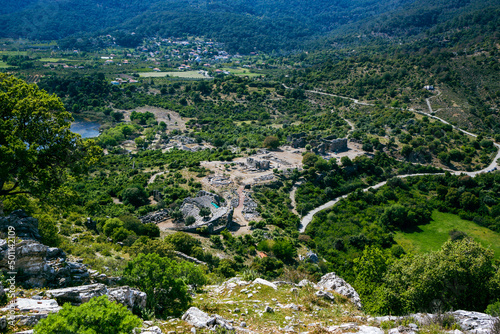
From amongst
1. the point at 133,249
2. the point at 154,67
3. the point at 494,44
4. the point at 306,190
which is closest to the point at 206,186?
the point at 306,190

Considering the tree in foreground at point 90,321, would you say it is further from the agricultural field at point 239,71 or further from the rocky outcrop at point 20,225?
the agricultural field at point 239,71

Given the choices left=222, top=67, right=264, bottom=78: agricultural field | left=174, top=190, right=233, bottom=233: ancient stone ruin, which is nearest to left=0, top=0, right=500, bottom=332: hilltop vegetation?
left=174, top=190, right=233, bottom=233: ancient stone ruin

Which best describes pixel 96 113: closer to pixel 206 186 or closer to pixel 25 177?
pixel 206 186

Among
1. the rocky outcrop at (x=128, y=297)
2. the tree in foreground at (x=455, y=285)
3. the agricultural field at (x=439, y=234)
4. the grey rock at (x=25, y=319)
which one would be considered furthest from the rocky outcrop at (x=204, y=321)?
the agricultural field at (x=439, y=234)

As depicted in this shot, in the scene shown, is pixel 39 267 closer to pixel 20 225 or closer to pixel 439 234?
pixel 20 225

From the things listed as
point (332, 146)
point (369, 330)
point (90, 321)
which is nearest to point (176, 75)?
point (332, 146)

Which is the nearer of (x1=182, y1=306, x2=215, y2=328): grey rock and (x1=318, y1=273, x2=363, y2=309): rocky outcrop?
(x1=182, y1=306, x2=215, y2=328): grey rock

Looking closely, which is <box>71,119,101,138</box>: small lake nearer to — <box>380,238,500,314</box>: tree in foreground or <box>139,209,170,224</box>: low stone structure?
<box>139,209,170,224</box>: low stone structure
